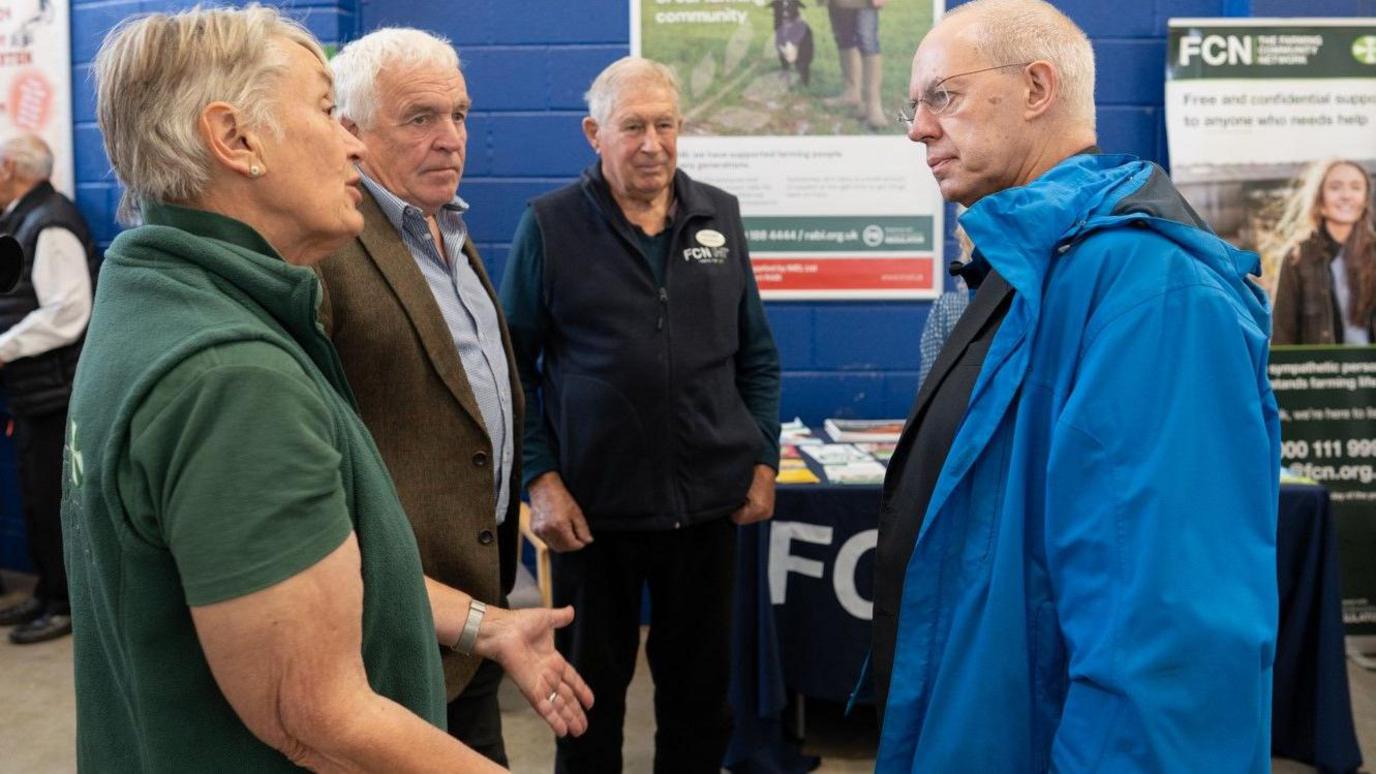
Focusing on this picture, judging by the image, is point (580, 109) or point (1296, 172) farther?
point (580, 109)

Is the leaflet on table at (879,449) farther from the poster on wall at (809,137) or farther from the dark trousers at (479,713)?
the dark trousers at (479,713)

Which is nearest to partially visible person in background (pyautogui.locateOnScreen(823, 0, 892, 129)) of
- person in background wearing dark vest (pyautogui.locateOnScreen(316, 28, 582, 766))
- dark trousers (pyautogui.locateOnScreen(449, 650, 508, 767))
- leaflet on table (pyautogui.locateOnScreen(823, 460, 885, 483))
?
leaflet on table (pyautogui.locateOnScreen(823, 460, 885, 483))

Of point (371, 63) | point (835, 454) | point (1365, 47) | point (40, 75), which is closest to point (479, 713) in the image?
point (371, 63)

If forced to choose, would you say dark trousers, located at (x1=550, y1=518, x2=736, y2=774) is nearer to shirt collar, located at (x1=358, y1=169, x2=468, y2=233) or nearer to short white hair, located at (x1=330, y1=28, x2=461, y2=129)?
shirt collar, located at (x1=358, y1=169, x2=468, y2=233)

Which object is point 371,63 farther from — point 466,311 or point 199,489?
point 199,489

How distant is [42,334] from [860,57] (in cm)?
273

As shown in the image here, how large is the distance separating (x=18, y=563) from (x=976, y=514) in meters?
4.38

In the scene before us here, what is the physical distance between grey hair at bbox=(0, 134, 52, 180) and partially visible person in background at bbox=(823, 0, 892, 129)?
257 cm

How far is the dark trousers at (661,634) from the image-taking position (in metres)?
2.31

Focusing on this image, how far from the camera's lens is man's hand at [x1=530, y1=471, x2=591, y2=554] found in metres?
2.24

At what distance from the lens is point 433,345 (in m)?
1.58

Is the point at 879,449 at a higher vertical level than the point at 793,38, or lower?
lower

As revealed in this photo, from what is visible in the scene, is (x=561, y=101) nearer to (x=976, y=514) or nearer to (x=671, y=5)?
(x=671, y=5)

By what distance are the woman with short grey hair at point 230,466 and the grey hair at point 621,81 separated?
133cm
